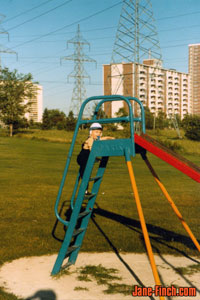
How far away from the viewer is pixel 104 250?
5832 millimetres

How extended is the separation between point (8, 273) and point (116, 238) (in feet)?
7.23

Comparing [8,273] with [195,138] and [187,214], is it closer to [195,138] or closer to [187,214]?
[187,214]

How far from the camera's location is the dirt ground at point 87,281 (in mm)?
4195

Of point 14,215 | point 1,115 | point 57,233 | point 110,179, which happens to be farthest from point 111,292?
point 1,115

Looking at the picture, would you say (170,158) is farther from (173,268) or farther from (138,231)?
(138,231)

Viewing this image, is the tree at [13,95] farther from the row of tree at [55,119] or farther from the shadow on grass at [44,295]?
the shadow on grass at [44,295]

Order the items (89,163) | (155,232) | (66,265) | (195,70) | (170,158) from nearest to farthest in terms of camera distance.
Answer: (170,158) → (89,163) → (66,265) → (155,232) → (195,70)

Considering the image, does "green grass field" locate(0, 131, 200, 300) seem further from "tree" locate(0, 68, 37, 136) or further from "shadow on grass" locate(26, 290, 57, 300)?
"tree" locate(0, 68, 37, 136)

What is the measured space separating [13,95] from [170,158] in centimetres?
5419

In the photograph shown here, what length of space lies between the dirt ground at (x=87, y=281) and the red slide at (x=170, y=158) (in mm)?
1407

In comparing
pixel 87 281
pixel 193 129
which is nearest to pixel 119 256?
pixel 87 281

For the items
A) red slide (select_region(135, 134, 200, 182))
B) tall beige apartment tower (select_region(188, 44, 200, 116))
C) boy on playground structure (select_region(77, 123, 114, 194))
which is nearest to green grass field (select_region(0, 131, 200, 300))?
boy on playground structure (select_region(77, 123, 114, 194))

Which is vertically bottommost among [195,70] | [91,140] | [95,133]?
[91,140]

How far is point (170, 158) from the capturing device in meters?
3.96
